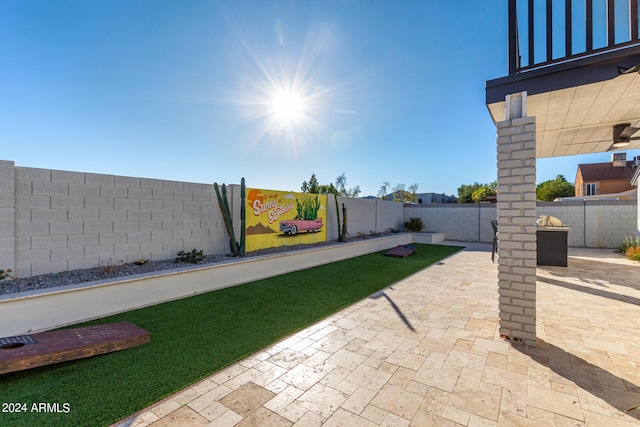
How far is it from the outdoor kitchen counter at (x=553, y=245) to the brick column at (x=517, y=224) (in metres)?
5.40

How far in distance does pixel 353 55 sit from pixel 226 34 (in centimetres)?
317

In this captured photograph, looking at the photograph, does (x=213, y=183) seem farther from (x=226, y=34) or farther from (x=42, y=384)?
(x=42, y=384)

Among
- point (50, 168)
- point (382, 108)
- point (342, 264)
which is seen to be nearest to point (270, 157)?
point (382, 108)

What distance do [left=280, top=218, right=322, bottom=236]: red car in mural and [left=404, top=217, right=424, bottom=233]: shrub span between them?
7.21 meters

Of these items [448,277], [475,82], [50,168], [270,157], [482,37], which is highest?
[482,37]

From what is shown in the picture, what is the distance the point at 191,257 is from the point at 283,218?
3.09m

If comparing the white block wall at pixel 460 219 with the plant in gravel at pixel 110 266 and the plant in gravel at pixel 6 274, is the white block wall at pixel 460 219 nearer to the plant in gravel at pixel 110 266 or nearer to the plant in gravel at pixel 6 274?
the plant in gravel at pixel 110 266

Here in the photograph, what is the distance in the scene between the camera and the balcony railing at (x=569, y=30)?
2.86 meters

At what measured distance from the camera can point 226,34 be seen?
6.06 metres

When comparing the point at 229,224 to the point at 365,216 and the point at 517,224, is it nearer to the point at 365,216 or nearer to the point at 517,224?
the point at 517,224

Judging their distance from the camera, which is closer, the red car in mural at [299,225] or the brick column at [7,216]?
the brick column at [7,216]

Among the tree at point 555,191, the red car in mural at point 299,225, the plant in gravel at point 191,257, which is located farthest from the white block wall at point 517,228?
the tree at point 555,191

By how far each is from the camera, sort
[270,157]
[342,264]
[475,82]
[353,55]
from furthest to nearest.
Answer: [270,157] < [342,264] < [353,55] < [475,82]

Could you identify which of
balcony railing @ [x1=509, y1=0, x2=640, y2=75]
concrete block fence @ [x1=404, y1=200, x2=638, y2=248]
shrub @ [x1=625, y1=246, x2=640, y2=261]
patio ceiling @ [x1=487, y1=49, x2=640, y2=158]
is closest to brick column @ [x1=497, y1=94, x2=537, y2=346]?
patio ceiling @ [x1=487, y1=49, x2=640, y2=158]
